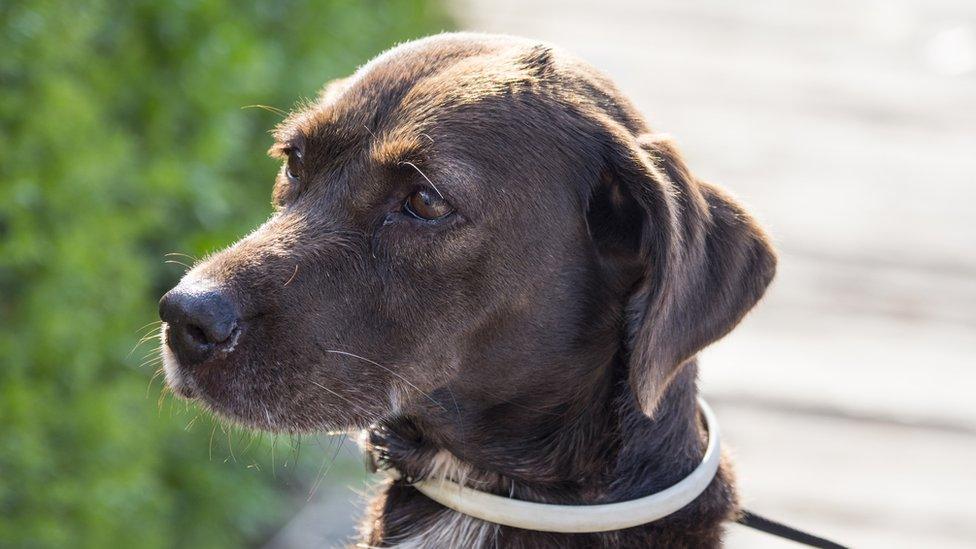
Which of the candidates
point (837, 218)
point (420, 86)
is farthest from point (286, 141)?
point (837, 218)

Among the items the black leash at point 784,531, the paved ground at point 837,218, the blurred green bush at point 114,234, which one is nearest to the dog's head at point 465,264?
the black leash at point 784,531

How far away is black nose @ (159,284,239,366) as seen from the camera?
7.73 feet

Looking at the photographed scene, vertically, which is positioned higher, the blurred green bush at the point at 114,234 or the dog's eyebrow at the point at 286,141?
the dog's eyebrow at the point at 286,141

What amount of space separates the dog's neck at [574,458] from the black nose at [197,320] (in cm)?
51

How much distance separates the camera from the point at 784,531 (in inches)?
107

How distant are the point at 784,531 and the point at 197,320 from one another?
1386 millimetres

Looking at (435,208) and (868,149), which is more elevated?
(435,208)

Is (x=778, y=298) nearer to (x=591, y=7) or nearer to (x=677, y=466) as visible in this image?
(x=677, y=466)

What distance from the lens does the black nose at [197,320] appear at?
236cm

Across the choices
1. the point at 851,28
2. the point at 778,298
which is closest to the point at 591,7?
the point at 851,28

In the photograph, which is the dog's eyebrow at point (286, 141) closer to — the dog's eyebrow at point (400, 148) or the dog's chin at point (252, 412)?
the dog's eyebrow at point (400, 148)

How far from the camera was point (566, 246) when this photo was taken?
258 cm

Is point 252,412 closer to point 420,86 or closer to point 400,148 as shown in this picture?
point 400,148

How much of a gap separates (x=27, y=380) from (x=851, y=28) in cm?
1057
